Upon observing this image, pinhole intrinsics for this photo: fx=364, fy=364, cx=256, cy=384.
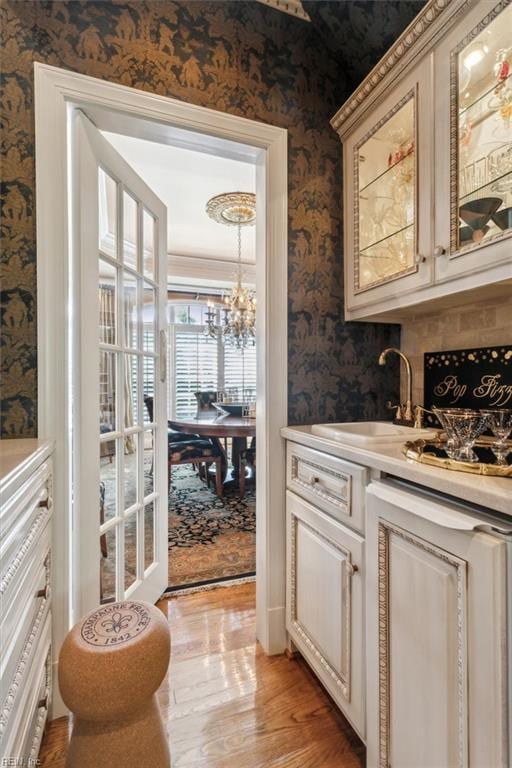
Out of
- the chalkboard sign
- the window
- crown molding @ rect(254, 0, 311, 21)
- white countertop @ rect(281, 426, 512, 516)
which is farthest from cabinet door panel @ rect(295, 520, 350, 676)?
the window

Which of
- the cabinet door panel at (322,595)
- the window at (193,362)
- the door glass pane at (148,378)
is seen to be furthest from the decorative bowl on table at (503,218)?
the window at (193,362)

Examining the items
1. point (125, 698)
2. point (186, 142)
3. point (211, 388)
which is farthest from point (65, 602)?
point (211, 388)

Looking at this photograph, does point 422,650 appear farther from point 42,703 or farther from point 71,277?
point 71,277

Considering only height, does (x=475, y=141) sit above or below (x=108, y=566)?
above

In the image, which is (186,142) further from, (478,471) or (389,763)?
(389,763)

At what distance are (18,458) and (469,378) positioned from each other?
5.24ft

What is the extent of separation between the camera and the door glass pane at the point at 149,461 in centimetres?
185

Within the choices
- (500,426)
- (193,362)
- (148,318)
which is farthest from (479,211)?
(193,362)

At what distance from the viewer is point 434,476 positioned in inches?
31.9

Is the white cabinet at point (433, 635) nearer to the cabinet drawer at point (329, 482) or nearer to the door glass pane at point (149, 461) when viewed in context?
the cabinet drawer at point (329, 482)

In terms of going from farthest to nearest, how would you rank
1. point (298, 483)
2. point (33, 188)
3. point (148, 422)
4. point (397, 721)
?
point (148, 422) < point (298, 483) < point (33, 188) < point (397, 721)

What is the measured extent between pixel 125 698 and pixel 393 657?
0.69m

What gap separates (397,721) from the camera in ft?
2.99

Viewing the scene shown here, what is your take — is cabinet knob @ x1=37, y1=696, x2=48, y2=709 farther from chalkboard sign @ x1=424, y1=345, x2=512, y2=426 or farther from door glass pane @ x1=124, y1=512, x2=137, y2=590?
chalkboard sign @ x1=424, y1=345, x2=512, y2=426
